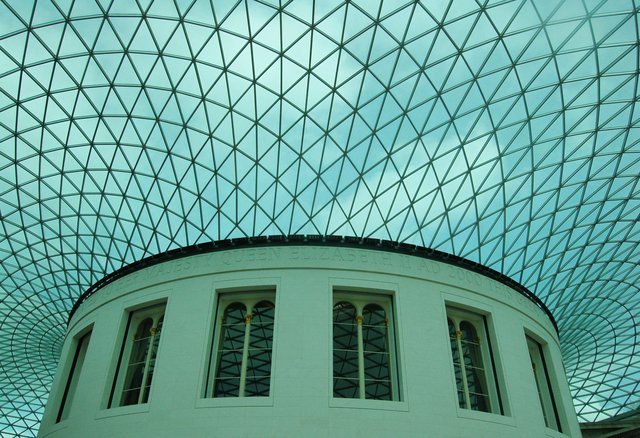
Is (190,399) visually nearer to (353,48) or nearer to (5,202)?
(353,48)

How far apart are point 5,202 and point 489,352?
35212mm

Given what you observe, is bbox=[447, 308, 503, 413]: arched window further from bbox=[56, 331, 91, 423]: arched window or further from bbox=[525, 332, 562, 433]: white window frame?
bbox=[56, 331, 91, 423]: arched window

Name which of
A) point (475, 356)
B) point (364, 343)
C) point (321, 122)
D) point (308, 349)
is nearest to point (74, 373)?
point (308, 349)

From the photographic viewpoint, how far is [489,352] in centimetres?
2589

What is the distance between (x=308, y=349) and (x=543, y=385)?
1538 cm

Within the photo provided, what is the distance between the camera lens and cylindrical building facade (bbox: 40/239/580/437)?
848 inches

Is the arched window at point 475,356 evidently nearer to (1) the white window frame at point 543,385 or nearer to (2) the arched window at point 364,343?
(1) the white window frame at point 543,385

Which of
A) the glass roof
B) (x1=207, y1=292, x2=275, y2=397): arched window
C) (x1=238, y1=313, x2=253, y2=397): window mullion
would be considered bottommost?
(x1=238, y1=313, x2=253, y2=397): window mullion

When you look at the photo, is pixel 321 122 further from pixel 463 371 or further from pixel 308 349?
pixel 463 371

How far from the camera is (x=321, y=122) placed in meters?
29.4

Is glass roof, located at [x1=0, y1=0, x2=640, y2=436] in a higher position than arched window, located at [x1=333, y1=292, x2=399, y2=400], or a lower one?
higher

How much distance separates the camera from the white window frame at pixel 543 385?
2775 cm

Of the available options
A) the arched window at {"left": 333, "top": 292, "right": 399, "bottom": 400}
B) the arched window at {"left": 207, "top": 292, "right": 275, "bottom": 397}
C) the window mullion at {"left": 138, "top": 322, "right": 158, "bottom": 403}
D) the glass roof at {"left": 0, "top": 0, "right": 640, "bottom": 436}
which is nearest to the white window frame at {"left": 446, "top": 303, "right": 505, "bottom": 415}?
the arched window at {"left": 333, "top": 292, "right": 399, "bottom": 400}

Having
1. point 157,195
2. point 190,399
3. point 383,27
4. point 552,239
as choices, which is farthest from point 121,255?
point 552,239
